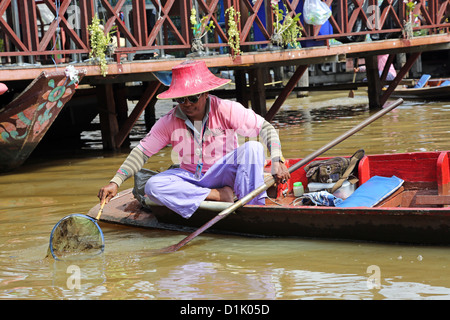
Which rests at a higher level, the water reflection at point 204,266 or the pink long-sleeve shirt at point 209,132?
the pink long-sleeve shirt at point 209,132

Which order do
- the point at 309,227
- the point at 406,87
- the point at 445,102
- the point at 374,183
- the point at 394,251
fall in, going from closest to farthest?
1. the point at 394,251
2. the point at 309,227
3. the point at 374,183
4. the point at 445,102
5. the point at 406,87

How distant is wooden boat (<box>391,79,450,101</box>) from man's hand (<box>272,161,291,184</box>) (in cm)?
912

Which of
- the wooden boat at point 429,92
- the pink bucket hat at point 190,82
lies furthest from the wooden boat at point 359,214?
the wooden boat at point 429,92

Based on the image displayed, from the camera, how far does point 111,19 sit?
7.57 m

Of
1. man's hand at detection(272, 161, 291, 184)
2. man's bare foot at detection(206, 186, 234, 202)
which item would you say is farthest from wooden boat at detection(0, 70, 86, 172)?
man's hand at detection(272, 161, 291, 184)

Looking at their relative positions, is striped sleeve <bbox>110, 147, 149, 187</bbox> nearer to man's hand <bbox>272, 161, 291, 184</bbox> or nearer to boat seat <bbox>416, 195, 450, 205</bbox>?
man's hand <bbox>272, 161, 291, 184</bbox>

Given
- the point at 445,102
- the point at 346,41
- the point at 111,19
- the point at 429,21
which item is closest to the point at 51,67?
the point at 111,19

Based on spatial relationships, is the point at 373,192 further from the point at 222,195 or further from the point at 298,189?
the point at 222,195

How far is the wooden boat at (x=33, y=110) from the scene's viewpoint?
282 inches

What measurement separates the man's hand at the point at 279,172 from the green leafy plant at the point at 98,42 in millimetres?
3509

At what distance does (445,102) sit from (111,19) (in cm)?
783

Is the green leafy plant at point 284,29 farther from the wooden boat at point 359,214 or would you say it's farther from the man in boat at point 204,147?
the man in boat at point 204,147

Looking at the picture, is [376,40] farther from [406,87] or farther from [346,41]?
[406,87]

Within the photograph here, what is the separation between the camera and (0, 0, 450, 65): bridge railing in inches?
283
